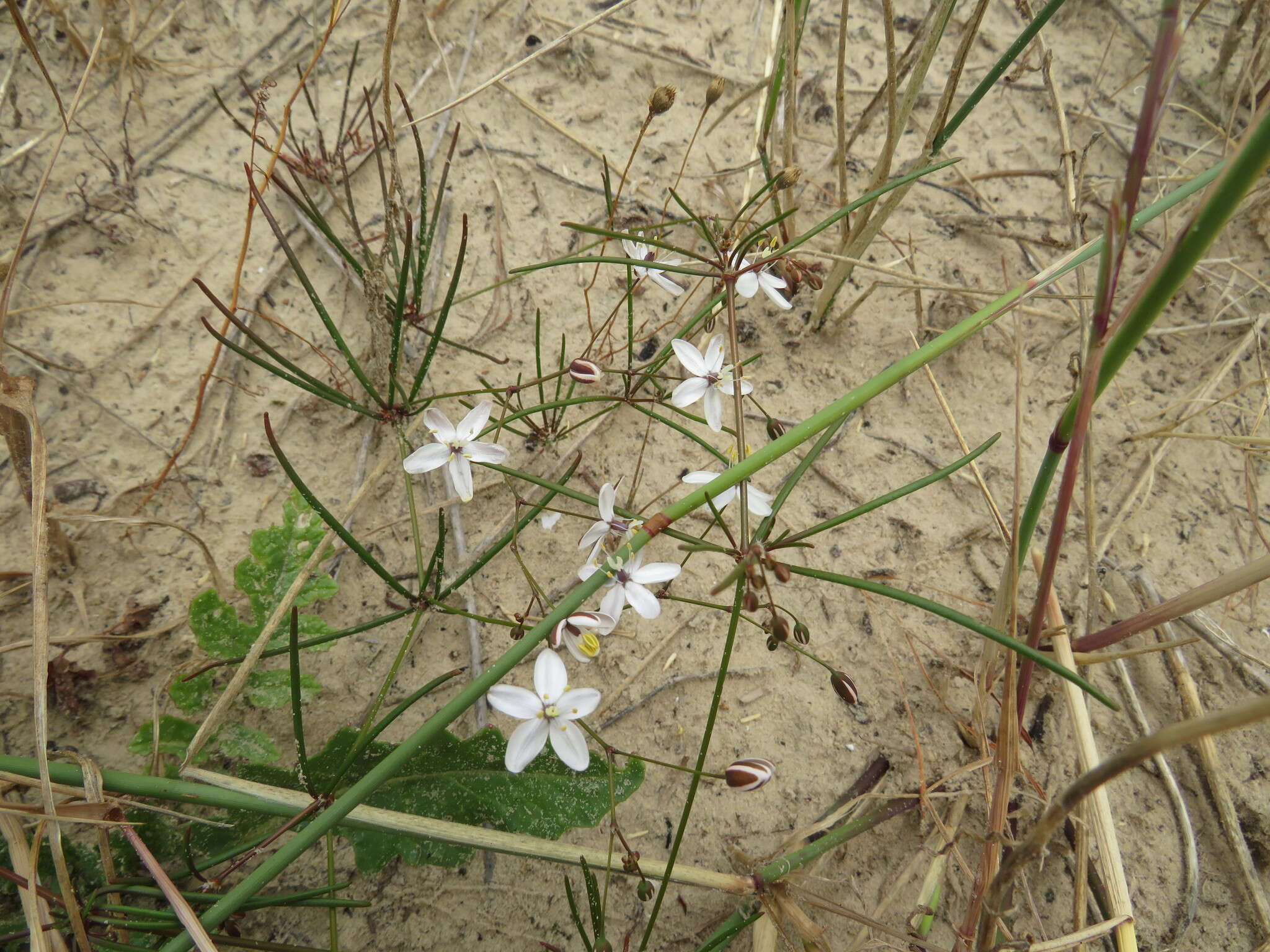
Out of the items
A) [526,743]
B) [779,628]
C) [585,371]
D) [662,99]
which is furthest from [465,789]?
[662,99]

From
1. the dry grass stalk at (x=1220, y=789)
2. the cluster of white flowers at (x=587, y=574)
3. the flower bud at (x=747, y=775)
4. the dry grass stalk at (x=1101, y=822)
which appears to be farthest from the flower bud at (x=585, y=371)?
the dry grass stalk at (x=1220, y=789)

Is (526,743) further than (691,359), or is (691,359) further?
(691,359)

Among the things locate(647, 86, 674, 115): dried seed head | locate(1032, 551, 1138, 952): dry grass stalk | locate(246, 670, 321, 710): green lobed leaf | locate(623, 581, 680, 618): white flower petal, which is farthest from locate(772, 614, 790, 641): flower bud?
locate(647, 86, 674, 115): dried seed head

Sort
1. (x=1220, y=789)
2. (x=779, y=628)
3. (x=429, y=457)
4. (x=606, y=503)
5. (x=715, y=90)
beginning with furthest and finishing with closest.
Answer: (x=715, y=90) → (x=1220, y=789) → (x=429, y=457) → (x=606, y=503) → (x=779, y=628)

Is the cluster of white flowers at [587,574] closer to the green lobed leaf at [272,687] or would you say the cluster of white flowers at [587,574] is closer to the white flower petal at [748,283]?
the white flower petal at [748,283]

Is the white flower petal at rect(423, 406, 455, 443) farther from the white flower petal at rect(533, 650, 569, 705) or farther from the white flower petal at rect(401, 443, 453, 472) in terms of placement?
the white flower petal at rect(533, 650, 569, 705)

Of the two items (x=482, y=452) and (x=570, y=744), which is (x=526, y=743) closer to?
(x=570, y=744)
